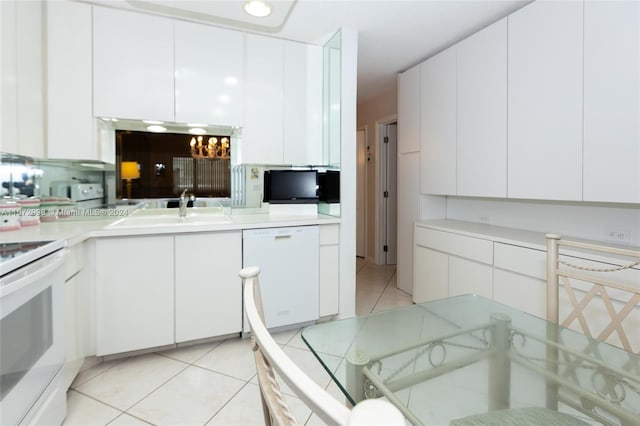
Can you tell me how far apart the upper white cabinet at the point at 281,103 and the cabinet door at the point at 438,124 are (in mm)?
1092

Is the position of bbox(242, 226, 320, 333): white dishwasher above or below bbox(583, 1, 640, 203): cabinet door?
below

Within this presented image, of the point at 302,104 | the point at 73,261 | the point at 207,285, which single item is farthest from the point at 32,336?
the point at 302,104

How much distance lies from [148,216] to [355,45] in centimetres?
231

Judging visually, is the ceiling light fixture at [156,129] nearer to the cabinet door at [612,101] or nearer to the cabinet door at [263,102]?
the cabinet door at [263,102]

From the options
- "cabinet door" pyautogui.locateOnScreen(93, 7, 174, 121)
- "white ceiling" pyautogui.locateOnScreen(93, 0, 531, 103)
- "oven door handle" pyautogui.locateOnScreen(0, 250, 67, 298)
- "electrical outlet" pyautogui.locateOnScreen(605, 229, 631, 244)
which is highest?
"white ceiling" pyautogui.locateOnScreen(93, 0, 531, 103)

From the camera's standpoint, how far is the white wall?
2.00m

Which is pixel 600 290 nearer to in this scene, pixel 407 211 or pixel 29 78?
pixel 407 211

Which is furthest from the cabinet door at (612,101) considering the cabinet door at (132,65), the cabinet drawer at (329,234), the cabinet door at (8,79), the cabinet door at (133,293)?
the cabinet door at (8,79)

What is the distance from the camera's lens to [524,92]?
221cm

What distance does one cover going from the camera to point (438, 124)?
2975 millimetres

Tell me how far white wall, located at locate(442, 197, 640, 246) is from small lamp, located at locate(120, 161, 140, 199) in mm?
3159

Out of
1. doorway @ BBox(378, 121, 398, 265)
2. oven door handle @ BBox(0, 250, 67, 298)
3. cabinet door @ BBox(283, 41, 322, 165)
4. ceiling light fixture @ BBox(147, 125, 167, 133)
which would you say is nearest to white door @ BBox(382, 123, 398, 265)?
doorway @ BBox(378, 121, 398, 265)

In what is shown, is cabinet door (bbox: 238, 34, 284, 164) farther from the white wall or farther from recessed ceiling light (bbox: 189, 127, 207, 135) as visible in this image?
the white wall

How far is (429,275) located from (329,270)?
1.03 metres
